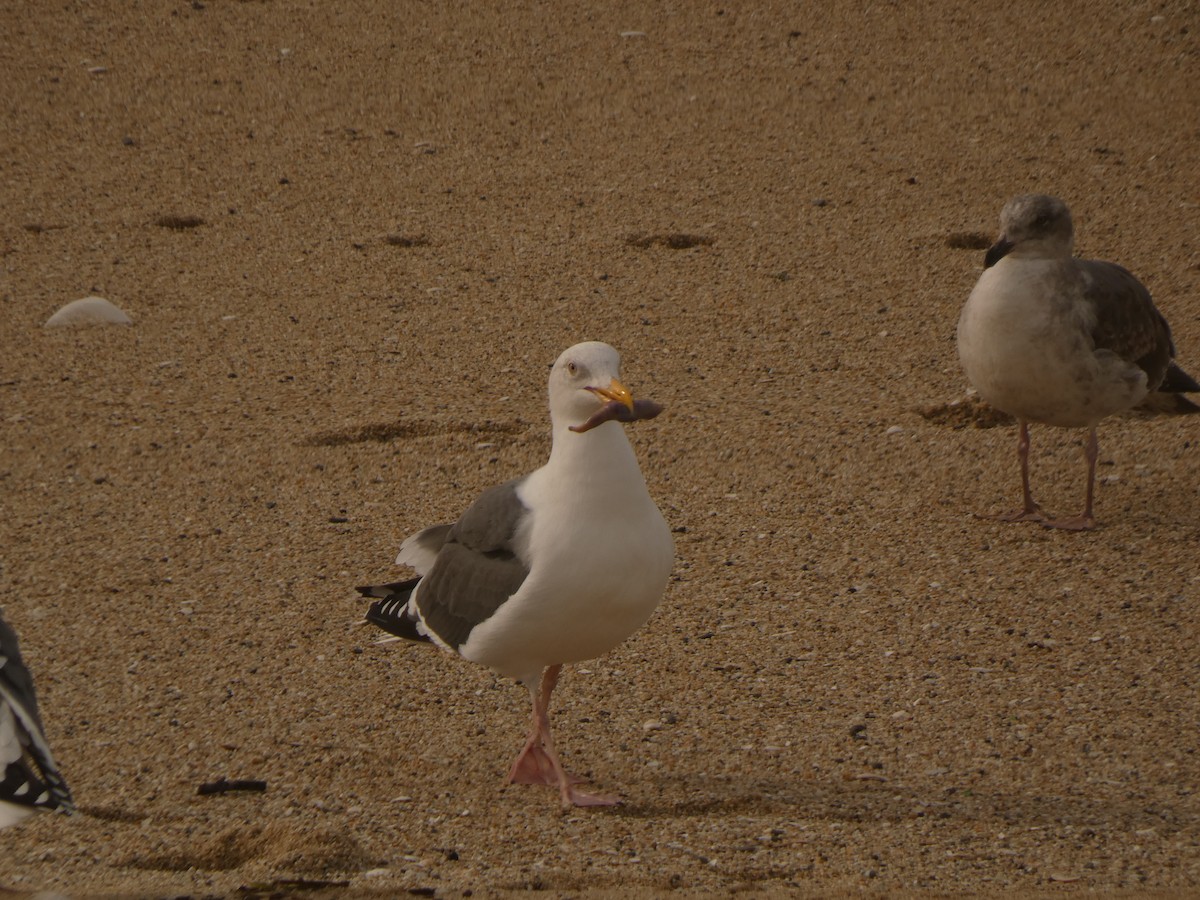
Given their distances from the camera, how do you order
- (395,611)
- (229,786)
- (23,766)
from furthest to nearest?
(395,611) < (229,786) < (23,766)

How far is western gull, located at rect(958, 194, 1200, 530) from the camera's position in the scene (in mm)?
6051

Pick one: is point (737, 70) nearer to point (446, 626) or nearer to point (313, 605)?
point (313, 605)

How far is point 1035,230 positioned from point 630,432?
1848 mm

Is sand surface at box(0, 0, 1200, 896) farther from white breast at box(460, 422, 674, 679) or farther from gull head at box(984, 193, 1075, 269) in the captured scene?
gull head at box(984, 193, 1075, 269)

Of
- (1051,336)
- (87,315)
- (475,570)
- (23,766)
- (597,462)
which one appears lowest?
(23,766)

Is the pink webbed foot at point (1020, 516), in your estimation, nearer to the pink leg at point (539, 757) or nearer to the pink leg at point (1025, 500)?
the pink leg at point (1025, 500)

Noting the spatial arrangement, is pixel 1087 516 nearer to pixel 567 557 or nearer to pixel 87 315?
pixel 567 557

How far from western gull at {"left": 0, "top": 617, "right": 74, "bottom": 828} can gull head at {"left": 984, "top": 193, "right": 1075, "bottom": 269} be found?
4052mm

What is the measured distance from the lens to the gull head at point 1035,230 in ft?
20.3

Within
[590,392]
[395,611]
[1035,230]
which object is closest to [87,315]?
[395,611]

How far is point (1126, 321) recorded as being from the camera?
6.22 meters

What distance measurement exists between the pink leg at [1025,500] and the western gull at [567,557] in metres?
2.36

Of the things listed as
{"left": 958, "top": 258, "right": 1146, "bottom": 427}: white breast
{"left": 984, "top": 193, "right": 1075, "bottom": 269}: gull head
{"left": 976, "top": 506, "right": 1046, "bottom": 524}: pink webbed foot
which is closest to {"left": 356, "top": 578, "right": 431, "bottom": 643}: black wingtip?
{"left": 976, "top": 506, "right": 1046, "bottom": 524}: pink webbed foot

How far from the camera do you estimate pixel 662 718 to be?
4.67m
